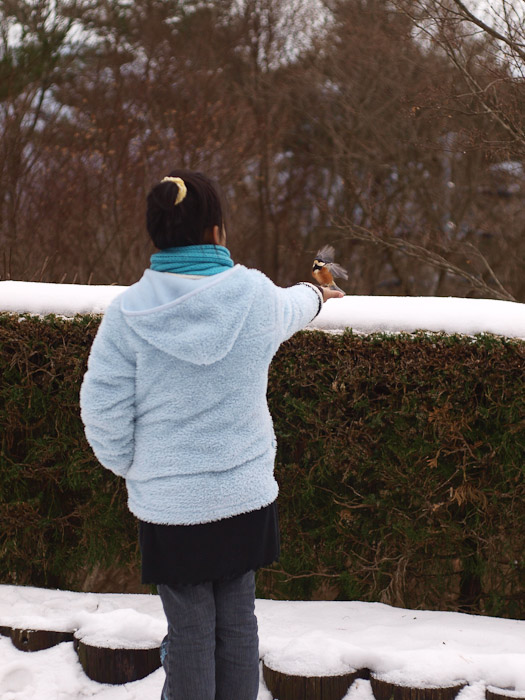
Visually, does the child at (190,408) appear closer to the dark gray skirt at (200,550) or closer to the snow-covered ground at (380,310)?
the dark gray skirt at (200,550)

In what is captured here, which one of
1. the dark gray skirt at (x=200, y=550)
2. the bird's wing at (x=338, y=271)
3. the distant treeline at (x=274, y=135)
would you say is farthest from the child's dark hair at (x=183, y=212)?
the distant treeline at (x=274, y=135)

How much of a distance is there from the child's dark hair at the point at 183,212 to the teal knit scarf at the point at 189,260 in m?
0.02

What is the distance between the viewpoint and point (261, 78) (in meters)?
13.9

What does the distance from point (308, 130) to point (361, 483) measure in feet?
41.0

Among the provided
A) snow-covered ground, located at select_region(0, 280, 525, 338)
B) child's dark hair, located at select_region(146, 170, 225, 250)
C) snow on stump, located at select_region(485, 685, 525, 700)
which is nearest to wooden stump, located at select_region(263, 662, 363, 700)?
snow on stump, located at select_region(485, 685, 525, 700)

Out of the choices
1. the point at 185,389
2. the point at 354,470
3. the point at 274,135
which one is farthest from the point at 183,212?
the point at 274,135

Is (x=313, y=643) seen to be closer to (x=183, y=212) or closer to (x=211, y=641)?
(x=211, y=641)

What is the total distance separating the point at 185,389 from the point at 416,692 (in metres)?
1.44

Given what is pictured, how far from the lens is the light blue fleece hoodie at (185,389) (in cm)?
176

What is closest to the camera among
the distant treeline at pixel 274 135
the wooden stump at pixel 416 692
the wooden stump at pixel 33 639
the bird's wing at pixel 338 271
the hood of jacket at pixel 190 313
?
the hood of jacket at pixel 190 313

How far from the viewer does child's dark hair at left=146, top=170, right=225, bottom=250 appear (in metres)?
1.77

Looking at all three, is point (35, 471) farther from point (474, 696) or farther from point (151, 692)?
point (474, 696)

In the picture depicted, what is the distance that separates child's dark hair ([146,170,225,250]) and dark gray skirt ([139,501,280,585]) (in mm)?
751

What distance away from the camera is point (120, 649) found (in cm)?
261
